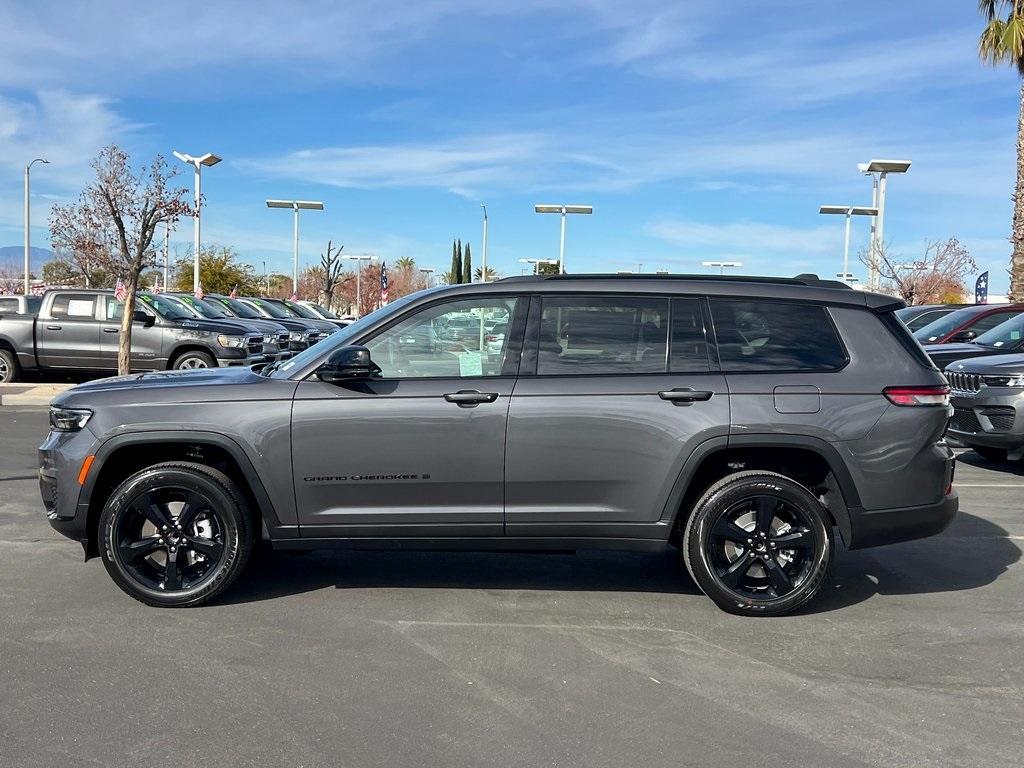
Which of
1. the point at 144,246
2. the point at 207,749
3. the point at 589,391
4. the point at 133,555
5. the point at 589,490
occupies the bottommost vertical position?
the point at 207,749

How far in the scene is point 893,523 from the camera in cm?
488

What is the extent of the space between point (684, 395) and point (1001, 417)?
17.9 ft

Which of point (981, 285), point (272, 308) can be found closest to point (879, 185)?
point (981, 285)

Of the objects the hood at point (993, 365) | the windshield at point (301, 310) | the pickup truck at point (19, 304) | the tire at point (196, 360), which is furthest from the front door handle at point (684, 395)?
the windshield at point (301, 310)

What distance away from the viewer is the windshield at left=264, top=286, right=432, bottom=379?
4945mm

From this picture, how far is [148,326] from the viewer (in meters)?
15.8

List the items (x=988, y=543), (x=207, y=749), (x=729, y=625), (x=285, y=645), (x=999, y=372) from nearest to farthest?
1. (x=207, y=749)
2. (x=285, y=645)
3. (x=729, y=625)
4. (x=988, y=543)
5. (x=999, y=372)

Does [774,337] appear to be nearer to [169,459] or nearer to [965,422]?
[169,459]

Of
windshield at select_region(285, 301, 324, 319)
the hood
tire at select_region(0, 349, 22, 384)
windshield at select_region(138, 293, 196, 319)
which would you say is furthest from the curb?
the hood

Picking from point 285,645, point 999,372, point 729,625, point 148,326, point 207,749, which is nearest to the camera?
point 207,749

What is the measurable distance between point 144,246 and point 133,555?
13272 mm

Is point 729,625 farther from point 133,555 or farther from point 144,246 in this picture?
point 144,246

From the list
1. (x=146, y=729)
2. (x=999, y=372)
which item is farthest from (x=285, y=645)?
(x=999, y=372)

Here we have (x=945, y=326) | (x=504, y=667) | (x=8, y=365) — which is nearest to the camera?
(x=504, y=667)
